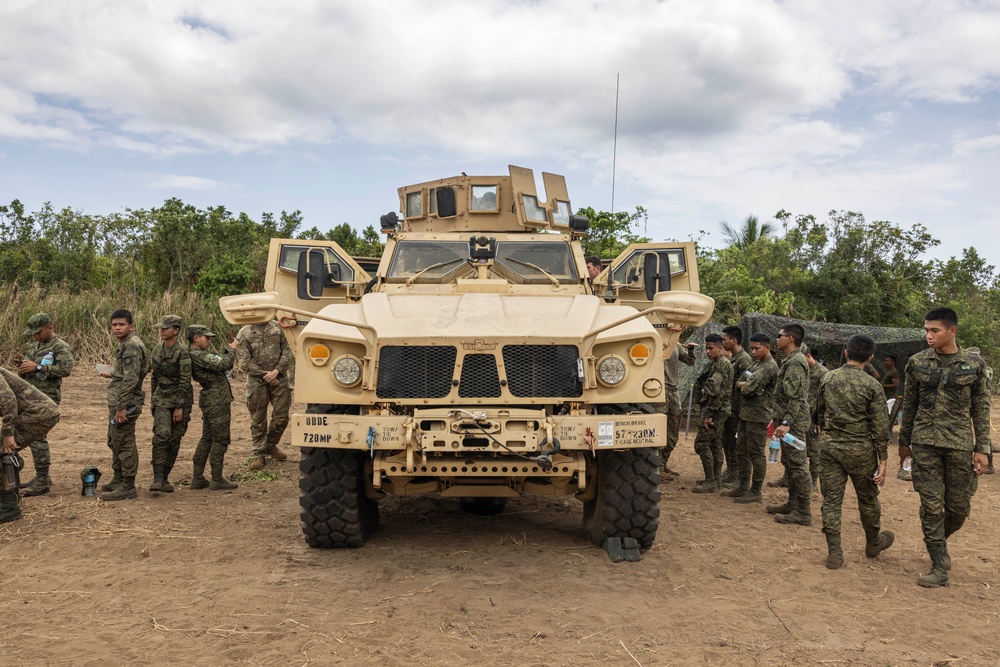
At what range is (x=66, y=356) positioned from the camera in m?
7.13

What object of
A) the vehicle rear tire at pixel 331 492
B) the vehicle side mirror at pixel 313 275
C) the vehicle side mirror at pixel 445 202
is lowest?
the vehicle rear tire at pixel 331 492

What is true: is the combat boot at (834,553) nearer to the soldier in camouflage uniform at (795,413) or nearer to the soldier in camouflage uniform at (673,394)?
the soldier in camouflage uniform at (795,413)

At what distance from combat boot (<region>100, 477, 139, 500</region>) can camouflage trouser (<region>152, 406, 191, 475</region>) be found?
0.81ft

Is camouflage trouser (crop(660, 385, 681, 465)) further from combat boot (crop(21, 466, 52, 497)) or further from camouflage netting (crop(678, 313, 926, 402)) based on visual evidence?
combat boot (crop(21, 466, 52, 497))

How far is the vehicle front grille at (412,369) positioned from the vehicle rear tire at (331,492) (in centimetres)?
53

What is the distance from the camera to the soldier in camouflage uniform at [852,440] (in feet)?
16.6

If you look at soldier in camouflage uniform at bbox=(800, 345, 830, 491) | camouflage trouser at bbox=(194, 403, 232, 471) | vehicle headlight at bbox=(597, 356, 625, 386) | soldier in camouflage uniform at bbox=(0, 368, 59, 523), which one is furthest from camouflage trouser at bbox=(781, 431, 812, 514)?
soldier in camouflage uniform at bbox=(0, 368, 59, 523)

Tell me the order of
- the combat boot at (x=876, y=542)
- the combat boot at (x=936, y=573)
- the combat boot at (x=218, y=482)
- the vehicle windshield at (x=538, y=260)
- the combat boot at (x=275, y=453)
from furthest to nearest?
the combat boot at (x=275, y=453), the combat boot at (x=218, y=482), the vehicle windshield at (x=538, y=260), the combat boot at (x=876, y=542), the combat boot at (x=936, y=573)

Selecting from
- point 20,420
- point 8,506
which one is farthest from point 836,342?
point 8,506

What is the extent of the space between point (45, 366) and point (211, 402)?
54.0 inches

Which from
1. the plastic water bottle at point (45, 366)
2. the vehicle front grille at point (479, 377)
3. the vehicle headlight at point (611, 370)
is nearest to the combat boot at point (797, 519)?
the vehicle headlight at point (611, 370)

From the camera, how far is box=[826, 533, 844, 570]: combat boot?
518 centimetres

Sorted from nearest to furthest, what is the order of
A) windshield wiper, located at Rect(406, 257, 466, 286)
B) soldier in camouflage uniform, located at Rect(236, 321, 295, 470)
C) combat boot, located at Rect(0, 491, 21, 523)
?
combat boot, located at Rect(0, 491, 21, 523) → windshield wiper, located at Rect(406, 257, 466, 286) → soldier in camouflage uniform, located at Rect(236, 321, 295, 470)

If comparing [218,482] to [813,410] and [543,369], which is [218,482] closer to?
[543,369]
